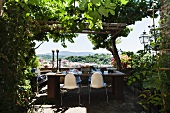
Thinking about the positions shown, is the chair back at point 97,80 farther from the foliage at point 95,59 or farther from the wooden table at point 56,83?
the foliage at point 95,59

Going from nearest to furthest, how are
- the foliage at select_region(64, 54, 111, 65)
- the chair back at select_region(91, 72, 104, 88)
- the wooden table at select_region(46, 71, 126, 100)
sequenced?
the chair back at select_region(91, 72, 104, 88)
the wooden table at select_region(46, 71, 126, 100)
the foliage at select_region(64, 54, 111, 65)

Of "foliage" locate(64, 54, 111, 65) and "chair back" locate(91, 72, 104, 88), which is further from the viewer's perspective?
"foliage" locate(64, 54, 111, 65)

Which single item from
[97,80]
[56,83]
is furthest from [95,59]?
[97,80]

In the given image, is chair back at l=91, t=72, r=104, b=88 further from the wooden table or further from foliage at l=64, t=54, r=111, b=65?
foliage at l=64, t=54, r=111, b=65

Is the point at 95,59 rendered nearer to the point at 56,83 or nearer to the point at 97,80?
the point at 56,83

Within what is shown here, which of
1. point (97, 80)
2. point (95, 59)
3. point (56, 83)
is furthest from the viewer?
point (95, 59)

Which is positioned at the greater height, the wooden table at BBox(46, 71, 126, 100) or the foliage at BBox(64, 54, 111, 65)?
the foliage at BBox(64, 54, 111, 65)

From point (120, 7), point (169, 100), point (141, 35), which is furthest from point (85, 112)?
point (120, 7)

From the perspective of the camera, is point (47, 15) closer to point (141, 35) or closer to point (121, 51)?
point (141, 35)

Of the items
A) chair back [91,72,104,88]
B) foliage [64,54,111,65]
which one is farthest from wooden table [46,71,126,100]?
foliage [64,54,111,65]

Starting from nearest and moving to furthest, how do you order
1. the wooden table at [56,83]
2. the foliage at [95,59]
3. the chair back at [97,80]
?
the chair back at [97,80]
the wooden table at [56,83]
the foliage at [95,59]

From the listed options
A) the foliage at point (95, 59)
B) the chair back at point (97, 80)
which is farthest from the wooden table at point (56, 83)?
the foliage at point (95, 59)

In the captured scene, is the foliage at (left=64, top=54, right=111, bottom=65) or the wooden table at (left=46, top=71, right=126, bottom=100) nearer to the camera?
the wooden table at (left=46, top=71, right=126, bottom=100)

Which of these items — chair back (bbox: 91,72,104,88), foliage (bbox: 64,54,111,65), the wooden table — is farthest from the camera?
foliage (bbox: 64,54,111,65)
